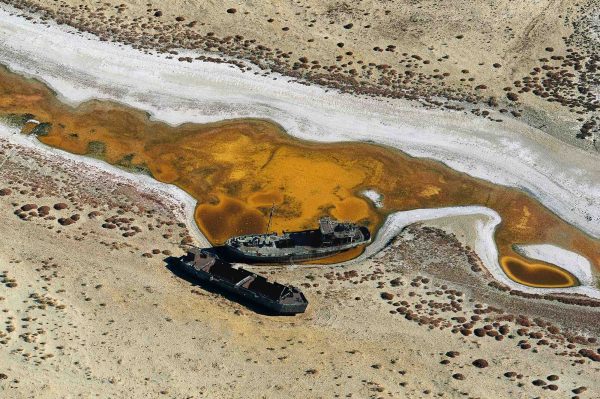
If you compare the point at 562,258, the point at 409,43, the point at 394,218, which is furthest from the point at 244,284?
the point at 409,43

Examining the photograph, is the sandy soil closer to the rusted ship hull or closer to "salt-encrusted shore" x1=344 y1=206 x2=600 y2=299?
the rusted ship hull

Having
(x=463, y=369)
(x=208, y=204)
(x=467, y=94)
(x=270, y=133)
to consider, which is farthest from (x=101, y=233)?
(x=467, y=94)

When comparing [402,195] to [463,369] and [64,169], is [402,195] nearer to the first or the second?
[463,369]

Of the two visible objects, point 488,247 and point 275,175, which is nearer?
point 488,247

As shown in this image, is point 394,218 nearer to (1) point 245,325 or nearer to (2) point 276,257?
(2) point 276,257

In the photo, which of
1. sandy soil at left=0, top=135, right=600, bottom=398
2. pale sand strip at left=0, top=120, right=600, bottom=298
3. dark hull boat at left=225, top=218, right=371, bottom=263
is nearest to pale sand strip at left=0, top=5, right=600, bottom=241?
pale sand strip at left=0, top=120, right=600, bottom=298

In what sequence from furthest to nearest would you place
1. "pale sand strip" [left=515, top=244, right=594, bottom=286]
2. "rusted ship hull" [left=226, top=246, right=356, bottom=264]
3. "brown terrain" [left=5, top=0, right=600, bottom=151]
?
"brown terrain" [left=5, top=0, right=600, bottom=151], "pale sand strip" [left=515, top=244, right=594, bottom=286], "rusted ship hull" [left=226, top=246, right=356, bottom=264]
